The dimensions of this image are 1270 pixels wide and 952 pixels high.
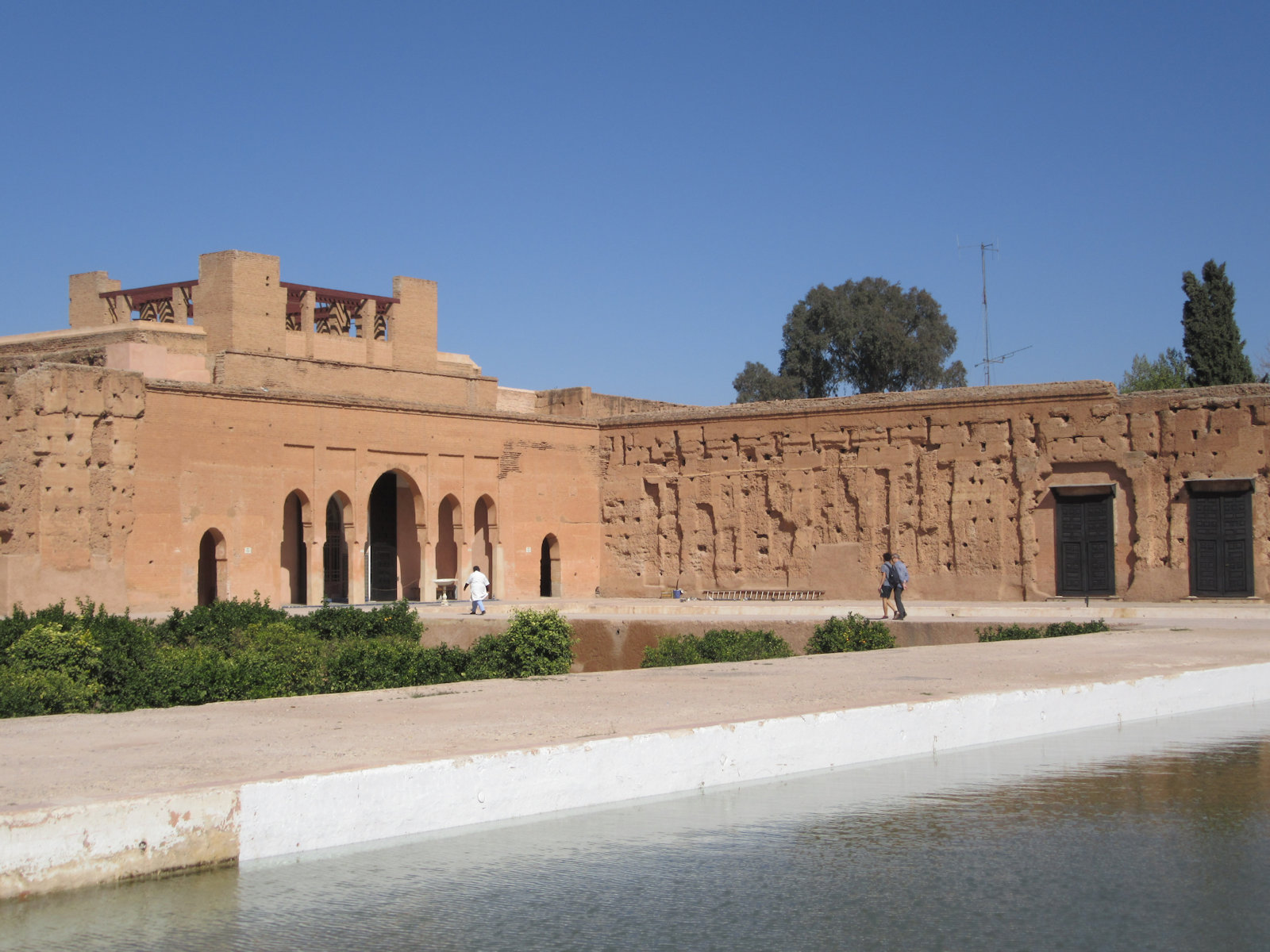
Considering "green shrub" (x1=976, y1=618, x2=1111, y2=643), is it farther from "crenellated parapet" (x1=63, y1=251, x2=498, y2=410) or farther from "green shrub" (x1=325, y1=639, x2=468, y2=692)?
"crenellated parapet" (x1=63, y1=251, x2=498, y2=410)

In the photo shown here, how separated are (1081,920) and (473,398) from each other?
2640cm

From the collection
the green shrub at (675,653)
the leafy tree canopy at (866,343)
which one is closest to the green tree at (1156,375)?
the leafy tree canopy at (866,343)

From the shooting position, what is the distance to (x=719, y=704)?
8.91 metres

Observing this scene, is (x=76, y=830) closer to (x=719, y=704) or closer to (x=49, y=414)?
(x=719, y=704)

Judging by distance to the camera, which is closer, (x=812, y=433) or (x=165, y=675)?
(x=165, y=675)

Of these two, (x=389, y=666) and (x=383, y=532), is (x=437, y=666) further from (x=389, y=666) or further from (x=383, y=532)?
(x=383, y=532)

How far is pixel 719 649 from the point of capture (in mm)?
15234

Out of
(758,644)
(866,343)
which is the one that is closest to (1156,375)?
(866,343)

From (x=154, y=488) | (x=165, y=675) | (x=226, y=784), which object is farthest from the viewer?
(x=154, y=488)

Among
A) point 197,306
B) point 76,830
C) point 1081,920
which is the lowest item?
point 1081,920

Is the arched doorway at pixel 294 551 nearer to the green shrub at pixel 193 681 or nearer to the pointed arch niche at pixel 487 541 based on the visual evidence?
the pointed arch niche at pixel 487 541

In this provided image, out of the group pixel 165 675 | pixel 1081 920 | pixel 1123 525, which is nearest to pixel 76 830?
pixel 1081 920

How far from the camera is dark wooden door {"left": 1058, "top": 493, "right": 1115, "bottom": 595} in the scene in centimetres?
2358

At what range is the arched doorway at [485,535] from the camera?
27.5 m
